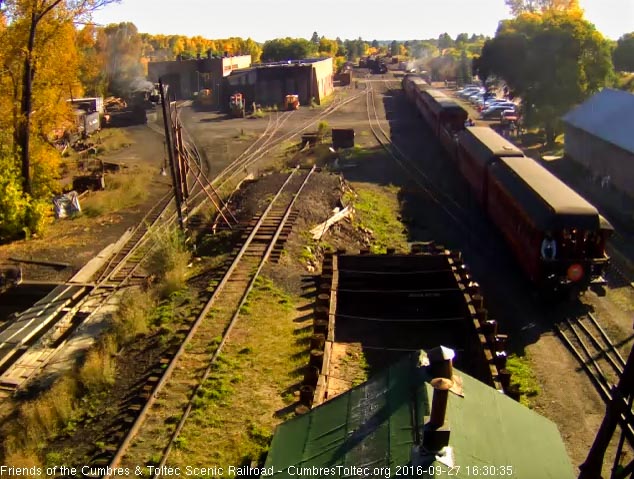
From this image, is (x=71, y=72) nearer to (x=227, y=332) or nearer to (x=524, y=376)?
(x=227, y=332)

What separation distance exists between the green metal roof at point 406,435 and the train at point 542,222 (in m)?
9.71

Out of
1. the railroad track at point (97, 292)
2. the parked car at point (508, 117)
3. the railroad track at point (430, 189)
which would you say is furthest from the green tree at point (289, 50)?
the railroad track at point (97, 292)

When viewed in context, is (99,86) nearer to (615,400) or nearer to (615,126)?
(615,126)

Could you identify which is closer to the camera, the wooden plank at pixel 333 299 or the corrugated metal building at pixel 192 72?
the wooden plank at pixel 333 299

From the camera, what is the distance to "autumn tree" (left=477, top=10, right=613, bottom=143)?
110ft

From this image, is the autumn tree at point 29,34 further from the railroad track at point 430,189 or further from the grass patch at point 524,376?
the grass patch at point 524,376

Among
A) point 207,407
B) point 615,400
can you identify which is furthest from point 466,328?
point 615,400

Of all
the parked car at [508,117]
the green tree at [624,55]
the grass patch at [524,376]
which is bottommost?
the grass patch at [524,376]

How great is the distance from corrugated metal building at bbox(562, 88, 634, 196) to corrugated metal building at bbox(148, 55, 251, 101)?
4036 centimetres

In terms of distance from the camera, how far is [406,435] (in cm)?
454

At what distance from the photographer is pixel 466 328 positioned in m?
12.7

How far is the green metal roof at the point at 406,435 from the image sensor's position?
14.5 feet
